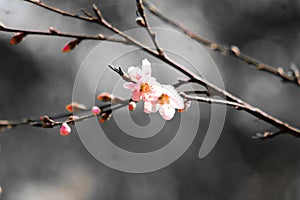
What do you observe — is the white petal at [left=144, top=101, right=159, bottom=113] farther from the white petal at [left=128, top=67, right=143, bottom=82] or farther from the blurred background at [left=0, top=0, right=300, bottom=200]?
the blurred background at [left=0, top=0, right=300, bottom=200]

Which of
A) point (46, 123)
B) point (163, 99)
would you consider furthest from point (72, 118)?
point (163, 99)

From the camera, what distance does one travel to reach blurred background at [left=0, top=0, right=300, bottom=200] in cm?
425

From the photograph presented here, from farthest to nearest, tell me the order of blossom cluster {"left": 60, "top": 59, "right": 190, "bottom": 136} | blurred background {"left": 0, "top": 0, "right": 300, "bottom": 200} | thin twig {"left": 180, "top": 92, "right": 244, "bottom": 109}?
blurred background {"left": 0, "top": 0, "right": 300, "bottom": 200}, blossom cluster {"left": 60, "top": 59, "right": 190, "bottom": 136}, thin twig {"left": 180, "top": 92, "right": 244, "bottom": 109}

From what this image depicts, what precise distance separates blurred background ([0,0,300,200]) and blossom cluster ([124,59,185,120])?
300cm

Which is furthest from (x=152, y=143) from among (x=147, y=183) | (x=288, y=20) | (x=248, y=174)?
(x=288, y=20)

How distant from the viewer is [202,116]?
14.8ft

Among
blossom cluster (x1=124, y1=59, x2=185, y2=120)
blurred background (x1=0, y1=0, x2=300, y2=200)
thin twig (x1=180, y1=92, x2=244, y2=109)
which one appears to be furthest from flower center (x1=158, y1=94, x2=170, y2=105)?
blurred background (x1=0, y1=0, x2=300, y2=200)

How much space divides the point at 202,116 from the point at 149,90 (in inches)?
151

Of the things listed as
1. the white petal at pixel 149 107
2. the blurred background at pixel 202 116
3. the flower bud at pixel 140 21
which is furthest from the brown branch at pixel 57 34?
the blurred background at pixel 202 116

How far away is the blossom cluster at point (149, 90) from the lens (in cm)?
70

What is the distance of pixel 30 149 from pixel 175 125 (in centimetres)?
164

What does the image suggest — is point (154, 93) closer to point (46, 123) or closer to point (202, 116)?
point (46, 123)

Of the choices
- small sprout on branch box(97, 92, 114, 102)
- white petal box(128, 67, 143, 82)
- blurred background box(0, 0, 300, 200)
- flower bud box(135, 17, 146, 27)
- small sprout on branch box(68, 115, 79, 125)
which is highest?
blurred background box(0, 0, 300, 200)

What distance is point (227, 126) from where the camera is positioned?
4562 millimetres
